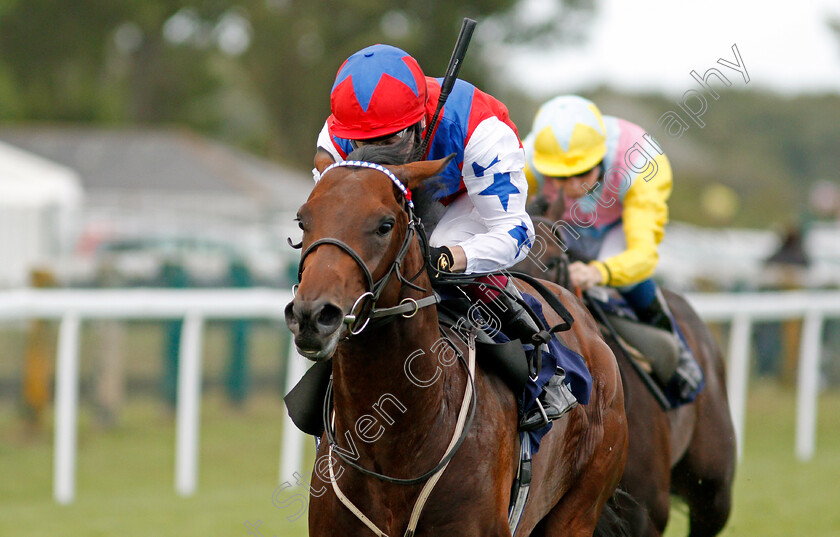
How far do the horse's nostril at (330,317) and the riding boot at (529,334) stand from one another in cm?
93

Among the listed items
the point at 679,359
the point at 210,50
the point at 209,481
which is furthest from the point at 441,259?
the point at 210,50

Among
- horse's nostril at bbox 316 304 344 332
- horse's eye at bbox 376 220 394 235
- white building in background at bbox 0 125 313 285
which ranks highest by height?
horse's eye at bbox 376 220 394 235

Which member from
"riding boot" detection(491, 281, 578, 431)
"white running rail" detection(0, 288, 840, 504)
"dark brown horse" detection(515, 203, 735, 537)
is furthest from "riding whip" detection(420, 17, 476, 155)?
"white running rail" detection(0, 288, 840, 504)

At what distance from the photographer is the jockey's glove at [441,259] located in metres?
2.69

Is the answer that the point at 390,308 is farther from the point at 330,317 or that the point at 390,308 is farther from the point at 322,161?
the point at 322,161

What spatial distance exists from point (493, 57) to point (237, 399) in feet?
78.5

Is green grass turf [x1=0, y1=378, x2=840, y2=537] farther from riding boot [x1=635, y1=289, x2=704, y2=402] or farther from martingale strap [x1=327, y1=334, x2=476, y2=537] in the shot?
martingale strap [x1=327, y1=334, x2=476, y2=537]

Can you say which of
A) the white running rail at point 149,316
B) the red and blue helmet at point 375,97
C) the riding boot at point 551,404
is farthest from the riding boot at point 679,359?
the red and blue helmet at point 375,97

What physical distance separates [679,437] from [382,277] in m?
2.36

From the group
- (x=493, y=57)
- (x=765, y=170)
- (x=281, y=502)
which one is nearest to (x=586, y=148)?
(x=281, y=502)

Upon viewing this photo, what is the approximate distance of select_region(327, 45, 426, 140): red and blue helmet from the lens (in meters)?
2.56

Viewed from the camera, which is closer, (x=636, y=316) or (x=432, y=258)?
(x=432, y=258)

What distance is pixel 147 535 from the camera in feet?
16.8

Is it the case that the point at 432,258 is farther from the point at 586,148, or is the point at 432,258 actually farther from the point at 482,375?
the point at 586,148
